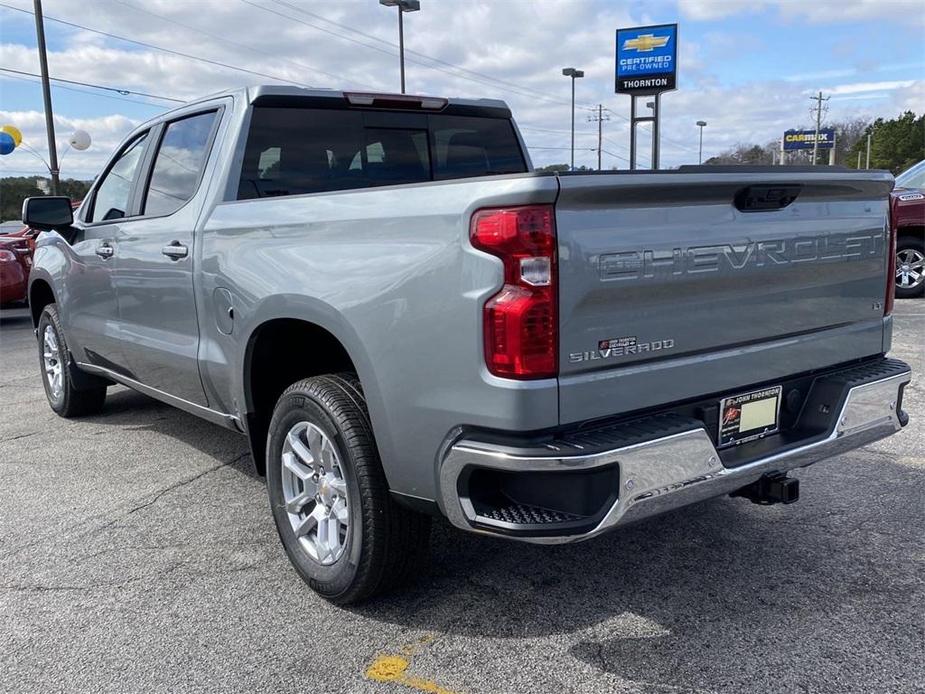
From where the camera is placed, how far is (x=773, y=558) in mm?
3436

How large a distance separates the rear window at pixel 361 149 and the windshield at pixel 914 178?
8.83 metres

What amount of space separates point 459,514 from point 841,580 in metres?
1.66

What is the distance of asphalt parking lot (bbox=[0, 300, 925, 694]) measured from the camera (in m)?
2.65

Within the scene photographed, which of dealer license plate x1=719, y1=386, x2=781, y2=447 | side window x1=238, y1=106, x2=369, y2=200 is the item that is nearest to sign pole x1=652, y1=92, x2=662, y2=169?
side window x1=238, y1=106, x2=369, y2=200

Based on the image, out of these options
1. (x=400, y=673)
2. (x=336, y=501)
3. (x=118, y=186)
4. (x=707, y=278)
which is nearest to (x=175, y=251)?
(x=118, y=186)

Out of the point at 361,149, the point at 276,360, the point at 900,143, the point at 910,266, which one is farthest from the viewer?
the point at 900,143

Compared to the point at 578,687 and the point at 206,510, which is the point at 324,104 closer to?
the point at 206,510

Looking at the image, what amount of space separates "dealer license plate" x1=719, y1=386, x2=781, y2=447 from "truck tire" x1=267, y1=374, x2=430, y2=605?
3.58 ft

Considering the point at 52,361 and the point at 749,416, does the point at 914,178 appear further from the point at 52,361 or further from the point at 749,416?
the point at 52,361

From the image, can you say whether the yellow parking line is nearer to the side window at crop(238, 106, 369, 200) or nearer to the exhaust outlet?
the exhaust outlet

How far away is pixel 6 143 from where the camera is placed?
72.9ft

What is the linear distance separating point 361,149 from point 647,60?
73.9 ft

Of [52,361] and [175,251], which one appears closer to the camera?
[175,251]

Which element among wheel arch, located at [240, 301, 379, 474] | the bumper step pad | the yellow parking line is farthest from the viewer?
wheel arch, located at [240, 301, 379, 474]
